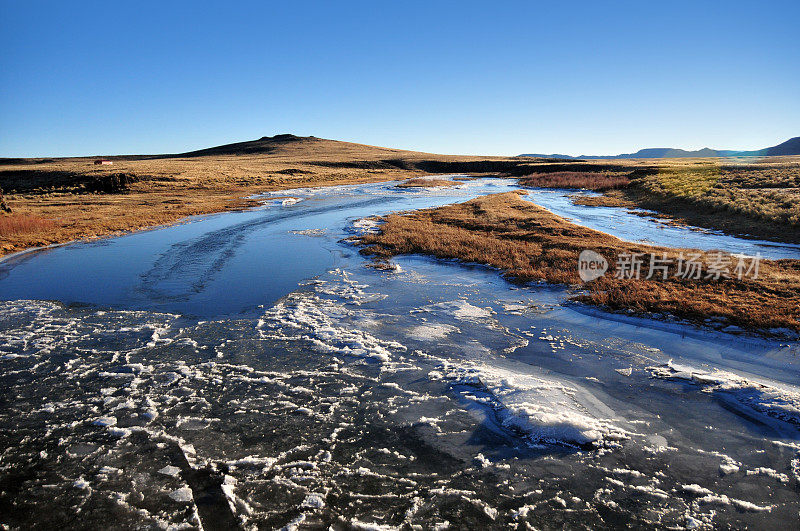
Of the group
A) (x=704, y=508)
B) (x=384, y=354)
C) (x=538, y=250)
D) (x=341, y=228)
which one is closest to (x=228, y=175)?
(x=341, y=228)

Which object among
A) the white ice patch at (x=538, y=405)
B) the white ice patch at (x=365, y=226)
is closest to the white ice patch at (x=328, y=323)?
the white ice patch at (x=538, y=405)

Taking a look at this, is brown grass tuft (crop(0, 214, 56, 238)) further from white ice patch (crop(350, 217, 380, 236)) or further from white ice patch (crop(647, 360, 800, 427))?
white ice patch (crop(647, 360, 800, 427))

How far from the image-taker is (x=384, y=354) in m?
9.58

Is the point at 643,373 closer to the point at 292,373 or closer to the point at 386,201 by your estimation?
the point at 292,373

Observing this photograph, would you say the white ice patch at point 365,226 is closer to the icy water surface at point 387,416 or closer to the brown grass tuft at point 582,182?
the icy water surface at point 387,416

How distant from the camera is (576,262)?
52.3 ft

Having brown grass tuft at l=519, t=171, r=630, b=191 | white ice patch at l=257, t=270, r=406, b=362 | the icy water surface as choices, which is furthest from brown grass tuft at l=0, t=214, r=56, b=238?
brown grass tuft at l=519, t=171, r=630, b=191

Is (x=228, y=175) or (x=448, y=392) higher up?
(x=228, y=175)

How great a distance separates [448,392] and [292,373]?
127 inches

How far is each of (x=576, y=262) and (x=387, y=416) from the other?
1145 cm

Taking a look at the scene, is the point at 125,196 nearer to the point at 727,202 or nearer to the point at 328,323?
the point at 328,323

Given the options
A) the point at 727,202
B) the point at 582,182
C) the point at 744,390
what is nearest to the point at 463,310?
the point at 744,390

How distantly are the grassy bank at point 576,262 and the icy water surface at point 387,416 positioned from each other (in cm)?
107

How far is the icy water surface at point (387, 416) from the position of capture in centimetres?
531
